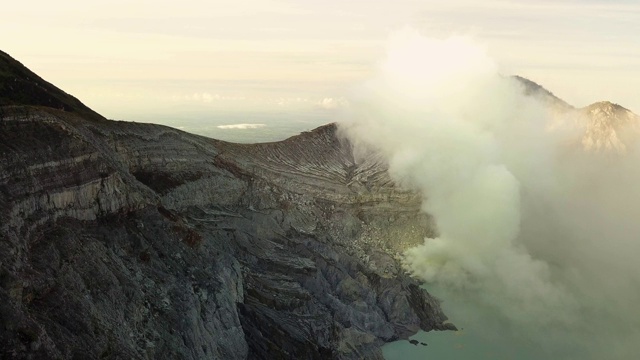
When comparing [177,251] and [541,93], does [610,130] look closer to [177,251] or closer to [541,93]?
[541,93]

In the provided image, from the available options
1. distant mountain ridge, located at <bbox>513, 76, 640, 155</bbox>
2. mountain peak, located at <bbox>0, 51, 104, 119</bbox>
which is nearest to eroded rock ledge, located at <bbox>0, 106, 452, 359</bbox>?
mountain peak, located at <bbox>0, 51, 104, 119</bbox>

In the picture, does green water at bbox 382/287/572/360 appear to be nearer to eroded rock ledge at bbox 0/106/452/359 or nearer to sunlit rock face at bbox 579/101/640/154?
eroded rock ledge at bbox 0/106/452/359

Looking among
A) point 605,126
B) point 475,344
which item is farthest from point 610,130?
point 475,344

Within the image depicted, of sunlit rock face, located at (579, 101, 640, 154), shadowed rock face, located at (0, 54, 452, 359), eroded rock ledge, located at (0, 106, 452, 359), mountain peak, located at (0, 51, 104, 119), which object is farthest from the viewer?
sunlit rock face, located at (579, 101, 640, 154)

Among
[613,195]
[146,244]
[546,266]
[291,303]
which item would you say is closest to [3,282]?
[146,244]

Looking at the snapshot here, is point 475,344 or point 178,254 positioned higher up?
point 178,254

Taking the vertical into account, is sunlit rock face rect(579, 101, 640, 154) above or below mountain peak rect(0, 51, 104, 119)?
above

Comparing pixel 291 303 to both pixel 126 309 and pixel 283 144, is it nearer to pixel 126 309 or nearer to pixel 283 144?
pixel 126 309

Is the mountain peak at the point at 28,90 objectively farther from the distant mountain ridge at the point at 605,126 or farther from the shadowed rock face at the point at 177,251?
the distant mountain ridge at the point at 605,126
